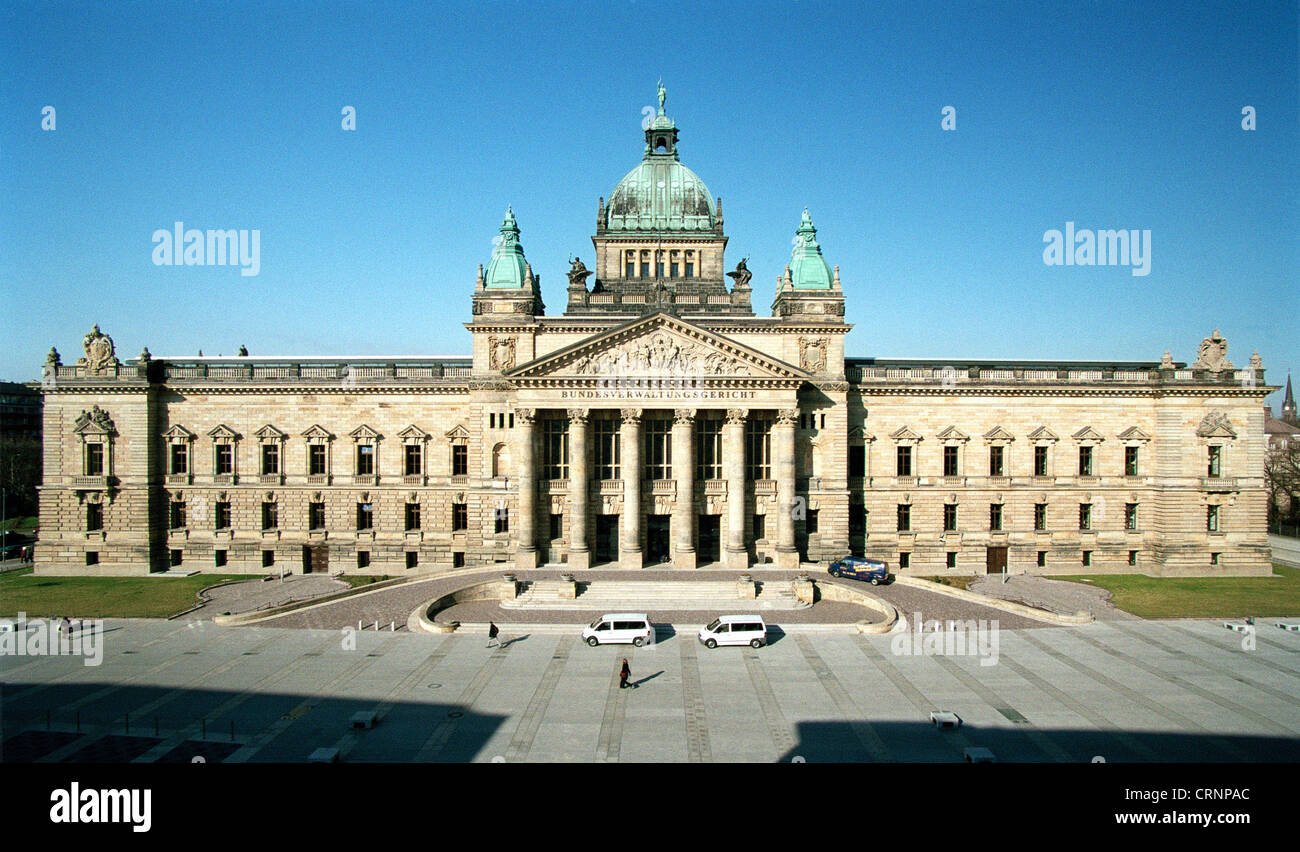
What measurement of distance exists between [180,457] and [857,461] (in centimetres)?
5823

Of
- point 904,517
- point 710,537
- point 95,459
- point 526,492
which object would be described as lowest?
point 710,537

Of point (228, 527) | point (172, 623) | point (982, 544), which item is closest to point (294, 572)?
point (228, 527)

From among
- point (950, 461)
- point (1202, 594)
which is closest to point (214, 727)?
point (950, 461)

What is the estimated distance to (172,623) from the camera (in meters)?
41.5

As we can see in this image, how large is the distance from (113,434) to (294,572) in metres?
19.1

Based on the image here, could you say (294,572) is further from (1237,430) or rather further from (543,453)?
(1237,430)

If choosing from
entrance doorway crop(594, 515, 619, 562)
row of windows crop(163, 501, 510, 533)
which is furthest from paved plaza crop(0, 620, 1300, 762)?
row of windows crop(163, 501, 510, 533)

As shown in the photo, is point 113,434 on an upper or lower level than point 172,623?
upper

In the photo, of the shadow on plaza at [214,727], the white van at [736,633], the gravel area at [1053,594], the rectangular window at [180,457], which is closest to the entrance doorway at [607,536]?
the white van at [736,633]

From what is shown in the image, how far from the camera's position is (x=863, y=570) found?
49906 mm

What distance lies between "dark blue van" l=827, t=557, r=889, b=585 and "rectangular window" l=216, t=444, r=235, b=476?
50994 millimetres

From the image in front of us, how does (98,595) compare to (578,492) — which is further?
(578,492)

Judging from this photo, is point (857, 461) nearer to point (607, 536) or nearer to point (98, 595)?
point (607, 536)
